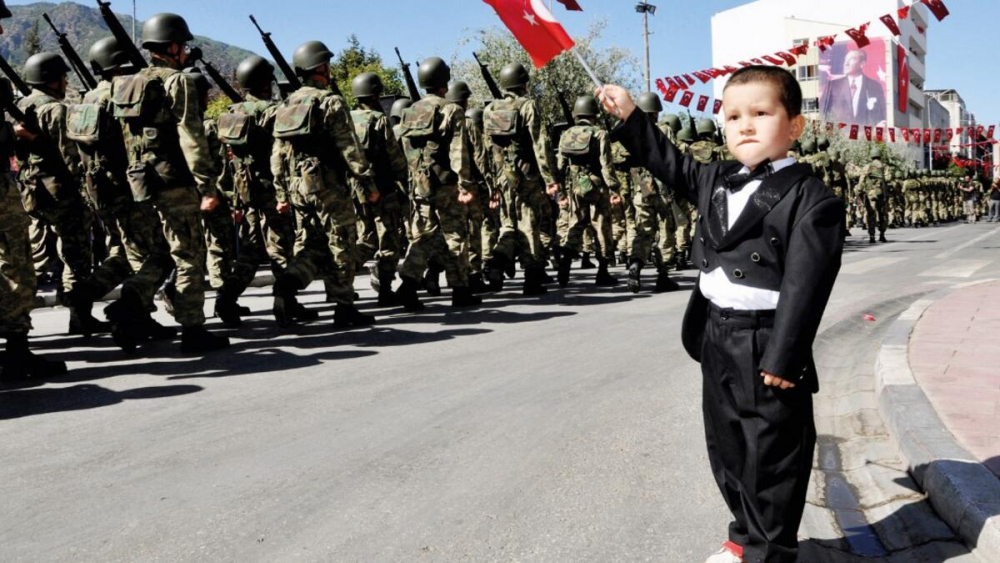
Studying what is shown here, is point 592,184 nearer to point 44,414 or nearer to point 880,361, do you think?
point 880,361

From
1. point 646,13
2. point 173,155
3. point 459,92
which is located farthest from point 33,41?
point 173,155

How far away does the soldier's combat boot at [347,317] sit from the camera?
8070 millimetres

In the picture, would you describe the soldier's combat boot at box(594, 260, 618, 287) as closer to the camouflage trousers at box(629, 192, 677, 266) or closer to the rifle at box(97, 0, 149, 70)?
the camouflage trousers at box(629, 192, 677, 266)

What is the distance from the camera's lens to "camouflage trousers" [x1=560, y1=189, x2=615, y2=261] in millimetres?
11102

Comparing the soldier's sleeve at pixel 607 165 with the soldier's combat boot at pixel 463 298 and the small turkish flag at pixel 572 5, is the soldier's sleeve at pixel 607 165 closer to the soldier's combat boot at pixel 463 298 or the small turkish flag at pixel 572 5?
the soldier's combat boot at pixel 463 298

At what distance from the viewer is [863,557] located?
2953mm

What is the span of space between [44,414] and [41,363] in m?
1.17

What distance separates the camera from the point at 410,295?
9.05 metres

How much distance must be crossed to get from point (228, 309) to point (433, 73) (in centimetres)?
309

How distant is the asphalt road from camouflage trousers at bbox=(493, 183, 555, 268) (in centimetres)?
292

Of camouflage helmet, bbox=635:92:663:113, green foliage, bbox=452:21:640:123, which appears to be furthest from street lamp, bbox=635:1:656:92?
camouflage helmet, bbox=635:92:663:113

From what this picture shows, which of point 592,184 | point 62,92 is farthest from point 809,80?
point 62,92

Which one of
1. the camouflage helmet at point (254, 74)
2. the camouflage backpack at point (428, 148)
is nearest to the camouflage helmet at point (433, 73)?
the camouflage backpack at point (428, 148)

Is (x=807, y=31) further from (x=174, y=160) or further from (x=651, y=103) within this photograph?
(x=174, y=160)
